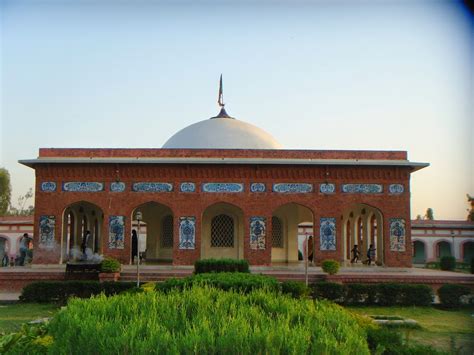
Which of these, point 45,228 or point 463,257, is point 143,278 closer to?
point 45,228

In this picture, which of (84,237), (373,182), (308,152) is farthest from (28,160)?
(373,182)

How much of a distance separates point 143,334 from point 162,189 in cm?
1537

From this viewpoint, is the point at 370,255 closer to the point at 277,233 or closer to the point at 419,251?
the point at 277,233

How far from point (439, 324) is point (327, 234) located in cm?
851

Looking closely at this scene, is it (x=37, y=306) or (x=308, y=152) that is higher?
(x=308, y=152)

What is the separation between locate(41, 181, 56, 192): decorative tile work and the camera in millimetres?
20078

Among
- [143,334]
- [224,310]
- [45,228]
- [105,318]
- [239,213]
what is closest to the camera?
[143,334]

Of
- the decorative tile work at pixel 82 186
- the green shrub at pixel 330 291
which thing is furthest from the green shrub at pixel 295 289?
the decorative tile work at pixel 82 186

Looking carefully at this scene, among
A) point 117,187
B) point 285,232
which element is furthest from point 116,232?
point 285,232

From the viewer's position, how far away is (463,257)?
117ft

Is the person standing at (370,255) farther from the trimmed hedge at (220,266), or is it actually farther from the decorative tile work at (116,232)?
the decorative tile work at (116,232)

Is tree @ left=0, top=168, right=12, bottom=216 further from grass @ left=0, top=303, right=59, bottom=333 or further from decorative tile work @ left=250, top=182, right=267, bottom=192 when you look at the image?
grass @ left=0, top=303, right=59, bottom=333

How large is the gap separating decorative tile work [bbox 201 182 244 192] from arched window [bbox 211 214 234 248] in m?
2.19

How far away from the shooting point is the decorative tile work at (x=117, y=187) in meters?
20.1
